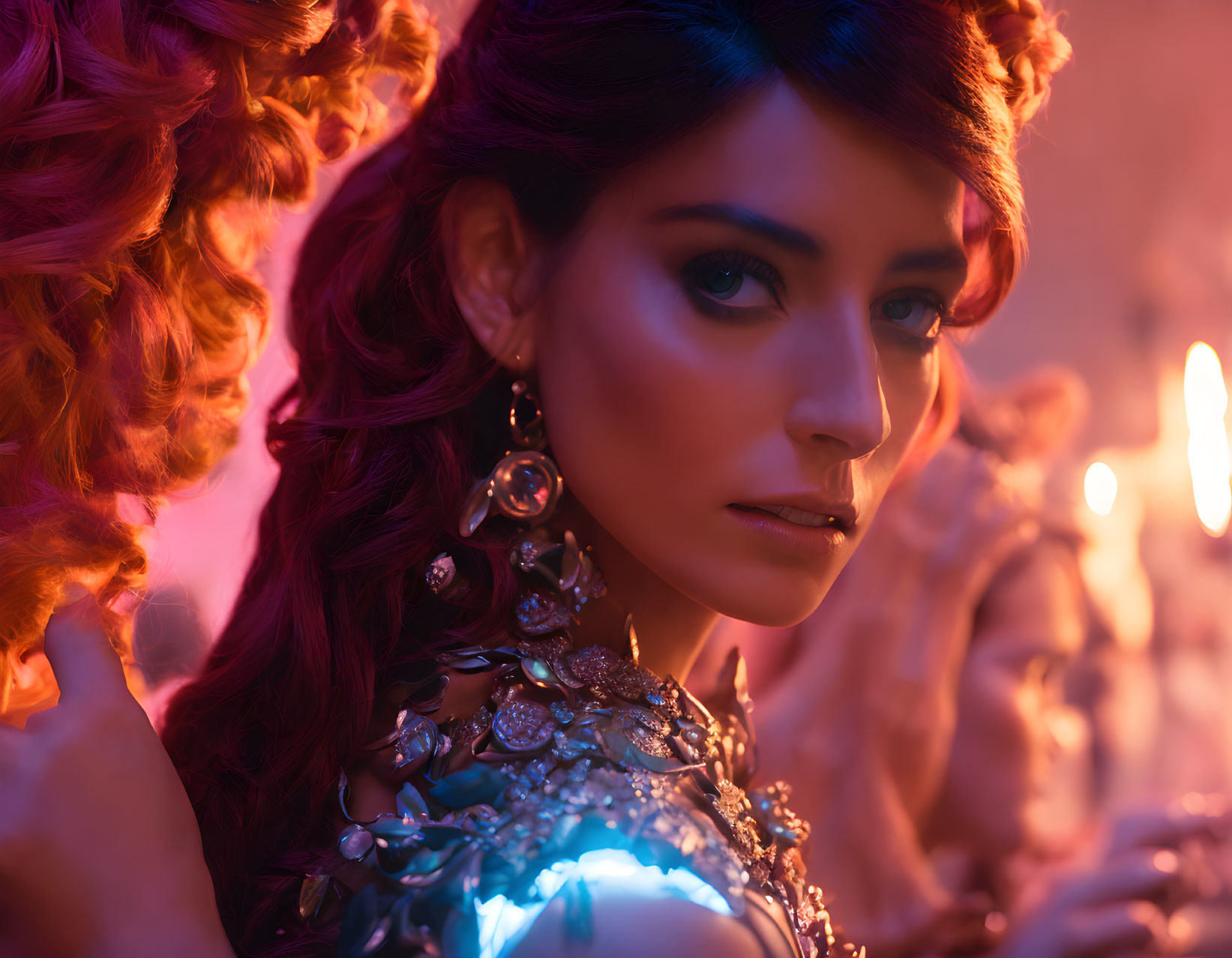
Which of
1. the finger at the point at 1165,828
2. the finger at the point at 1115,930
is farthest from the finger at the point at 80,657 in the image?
the finger at the point at 1165,828

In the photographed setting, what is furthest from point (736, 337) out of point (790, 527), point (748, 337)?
point (790, 527)

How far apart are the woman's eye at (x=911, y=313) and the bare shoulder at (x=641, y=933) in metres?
0.57

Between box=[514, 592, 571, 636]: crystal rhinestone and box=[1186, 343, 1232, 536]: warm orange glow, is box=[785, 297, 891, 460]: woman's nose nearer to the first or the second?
box=[514, 592, 571, 636]: crystal rhinestone

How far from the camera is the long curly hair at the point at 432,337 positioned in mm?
914

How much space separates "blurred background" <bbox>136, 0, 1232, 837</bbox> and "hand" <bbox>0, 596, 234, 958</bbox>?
5.81 ft

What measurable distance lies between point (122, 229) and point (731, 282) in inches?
21.8

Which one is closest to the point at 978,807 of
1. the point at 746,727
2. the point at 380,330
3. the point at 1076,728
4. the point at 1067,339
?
the point at 1076,728

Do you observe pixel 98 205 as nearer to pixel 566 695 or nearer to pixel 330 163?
pixel 330 163

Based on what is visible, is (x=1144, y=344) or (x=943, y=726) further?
(x=1144, y=344)

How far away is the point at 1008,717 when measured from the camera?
1.76 meters

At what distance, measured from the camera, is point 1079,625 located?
6.29ft

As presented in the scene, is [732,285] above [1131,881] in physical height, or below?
above

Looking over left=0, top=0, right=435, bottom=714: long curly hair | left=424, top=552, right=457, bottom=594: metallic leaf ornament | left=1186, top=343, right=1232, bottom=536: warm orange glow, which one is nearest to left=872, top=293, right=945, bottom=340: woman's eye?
left=424, top=552, right=457, bottom=594: metallic leaf ornament

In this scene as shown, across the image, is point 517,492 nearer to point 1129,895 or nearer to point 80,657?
point 80,657
